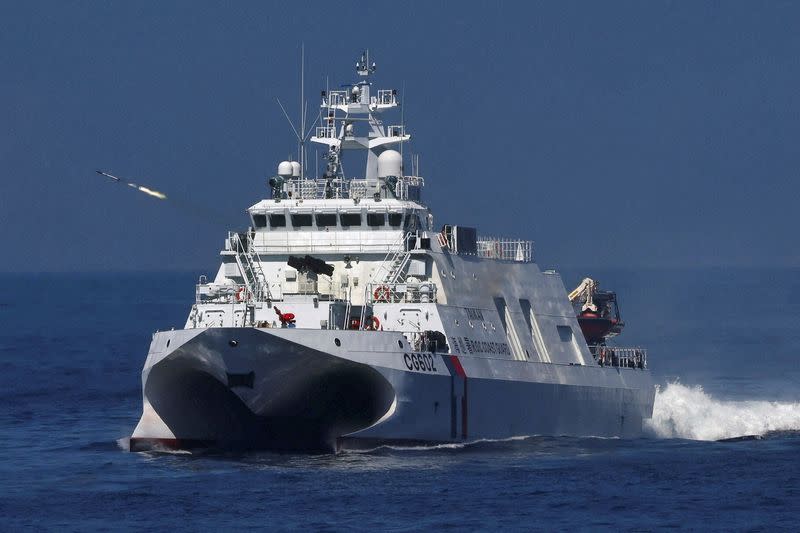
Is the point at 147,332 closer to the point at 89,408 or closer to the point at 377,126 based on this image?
the point at 89,408

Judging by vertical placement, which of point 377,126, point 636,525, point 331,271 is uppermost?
point 377,126

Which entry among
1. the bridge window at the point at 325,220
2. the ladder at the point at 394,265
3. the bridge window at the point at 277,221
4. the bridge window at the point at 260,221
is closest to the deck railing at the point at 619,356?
the ladder at the point at 394,265

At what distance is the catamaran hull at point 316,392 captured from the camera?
4169 cm

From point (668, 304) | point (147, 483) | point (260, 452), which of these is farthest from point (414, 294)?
point (668, 304)

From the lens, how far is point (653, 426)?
57.8 meters

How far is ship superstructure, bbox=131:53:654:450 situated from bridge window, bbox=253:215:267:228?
40mm

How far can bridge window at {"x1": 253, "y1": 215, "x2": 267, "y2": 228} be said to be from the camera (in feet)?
157

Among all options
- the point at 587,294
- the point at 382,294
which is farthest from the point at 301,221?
the point at 587,294

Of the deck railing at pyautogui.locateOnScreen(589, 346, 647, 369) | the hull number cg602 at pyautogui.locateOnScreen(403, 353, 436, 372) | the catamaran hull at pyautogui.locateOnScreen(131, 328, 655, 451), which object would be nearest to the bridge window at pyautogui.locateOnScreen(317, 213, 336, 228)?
the catamaran hull at pyautogui.locateOnScreen(131, 328, 655, 451)

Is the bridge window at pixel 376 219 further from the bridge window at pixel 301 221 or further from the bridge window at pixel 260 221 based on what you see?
the bridge window at pixel 260 221

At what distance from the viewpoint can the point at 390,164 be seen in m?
48.3

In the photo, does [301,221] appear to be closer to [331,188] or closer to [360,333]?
[331,188]

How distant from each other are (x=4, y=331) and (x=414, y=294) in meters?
54.8

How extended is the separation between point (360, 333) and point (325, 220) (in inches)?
233
